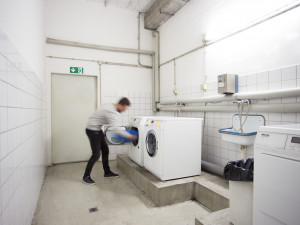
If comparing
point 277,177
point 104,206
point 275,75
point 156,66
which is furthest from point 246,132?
point 156,66

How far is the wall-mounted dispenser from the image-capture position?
252 centimetres

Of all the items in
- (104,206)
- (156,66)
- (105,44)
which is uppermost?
(105,44)

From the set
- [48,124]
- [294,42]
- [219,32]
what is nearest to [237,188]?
[294,42]

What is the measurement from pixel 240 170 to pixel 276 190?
312 mm

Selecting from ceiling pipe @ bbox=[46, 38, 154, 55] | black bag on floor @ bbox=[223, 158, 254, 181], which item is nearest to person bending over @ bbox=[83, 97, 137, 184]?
black bag on floor @ bbox=[223, 158, 254, 181]

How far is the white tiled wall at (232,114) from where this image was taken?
2047mm

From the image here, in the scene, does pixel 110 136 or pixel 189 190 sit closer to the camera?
pixel 189 190

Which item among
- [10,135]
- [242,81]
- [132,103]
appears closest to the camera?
[10,135]

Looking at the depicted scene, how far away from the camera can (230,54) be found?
108 inches

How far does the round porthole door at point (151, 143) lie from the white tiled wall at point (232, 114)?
106cm

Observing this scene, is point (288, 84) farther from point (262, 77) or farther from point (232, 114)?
point (232, 114)

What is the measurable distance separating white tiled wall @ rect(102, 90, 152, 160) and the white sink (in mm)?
2486

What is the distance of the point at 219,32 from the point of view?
114 inches

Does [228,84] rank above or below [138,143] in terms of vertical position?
above
